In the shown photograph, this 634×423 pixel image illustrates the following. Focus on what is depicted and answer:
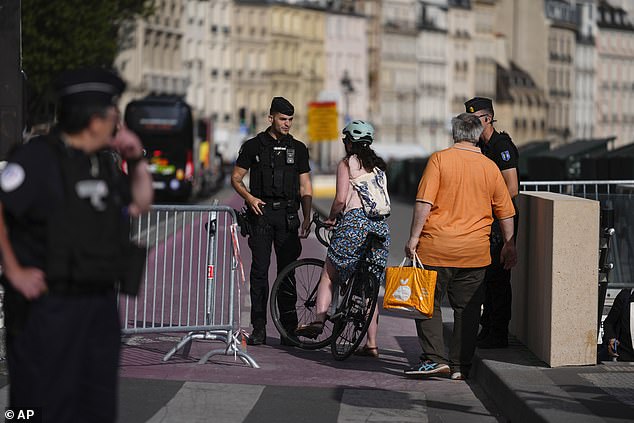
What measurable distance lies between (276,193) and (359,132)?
101 cm

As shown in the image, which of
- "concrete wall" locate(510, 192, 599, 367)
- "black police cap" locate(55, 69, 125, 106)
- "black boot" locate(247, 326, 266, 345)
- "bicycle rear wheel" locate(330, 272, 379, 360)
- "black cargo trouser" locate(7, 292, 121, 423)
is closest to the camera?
"black cargo trouser" locate(7, 292, 121, 423)

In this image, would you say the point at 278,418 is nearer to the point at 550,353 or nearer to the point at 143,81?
the point at 550,353

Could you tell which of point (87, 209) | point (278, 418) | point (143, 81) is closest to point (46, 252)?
point (87, 209)

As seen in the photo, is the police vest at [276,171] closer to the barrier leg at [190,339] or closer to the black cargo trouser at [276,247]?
the black cargo trouser at [276,247]

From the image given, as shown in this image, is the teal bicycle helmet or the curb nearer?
the curb

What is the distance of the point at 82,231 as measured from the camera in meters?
6.71

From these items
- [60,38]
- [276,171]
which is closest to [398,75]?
[60,38]

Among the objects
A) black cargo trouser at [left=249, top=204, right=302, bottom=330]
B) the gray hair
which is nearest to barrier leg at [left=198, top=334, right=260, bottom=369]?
black cargo trouser at [left=249, top=204, right=302, bottom=330]

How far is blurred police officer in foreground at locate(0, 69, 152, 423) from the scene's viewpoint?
666 cm

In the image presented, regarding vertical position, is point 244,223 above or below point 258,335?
above

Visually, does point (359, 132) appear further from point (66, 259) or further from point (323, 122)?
point (323, 122)

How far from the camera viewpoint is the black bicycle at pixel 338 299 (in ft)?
43.1

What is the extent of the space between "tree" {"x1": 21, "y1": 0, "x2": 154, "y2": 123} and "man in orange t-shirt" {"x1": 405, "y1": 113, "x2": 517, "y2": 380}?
130ft

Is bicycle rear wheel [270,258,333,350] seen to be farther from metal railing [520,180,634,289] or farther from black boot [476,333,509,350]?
metal railing [520,180,634,289]
